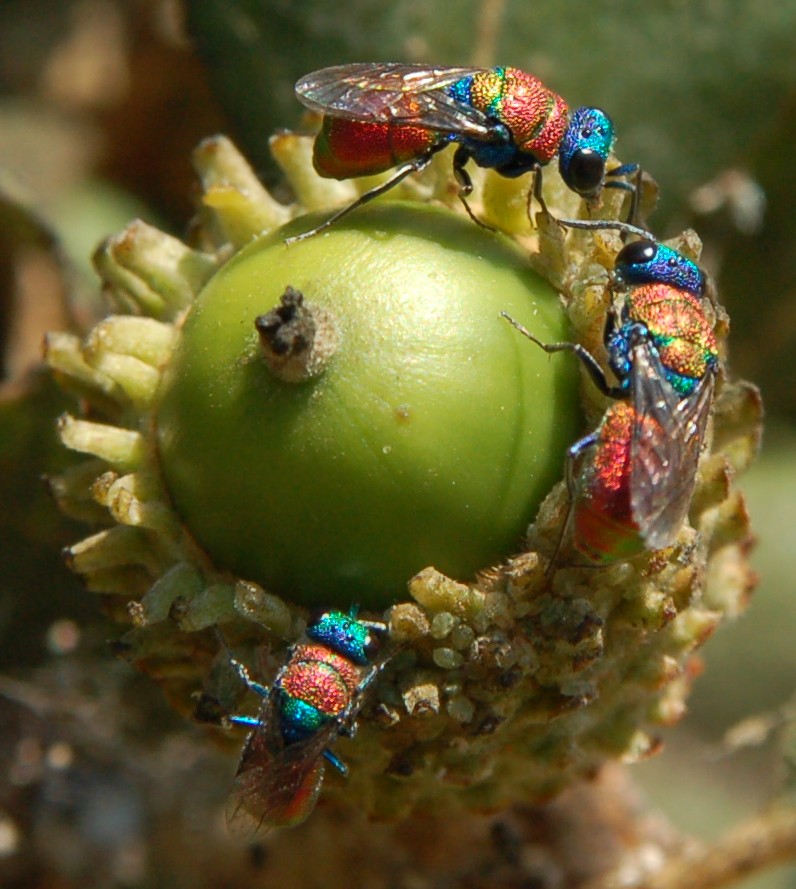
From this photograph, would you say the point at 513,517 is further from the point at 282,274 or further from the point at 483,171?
the point at 483,171

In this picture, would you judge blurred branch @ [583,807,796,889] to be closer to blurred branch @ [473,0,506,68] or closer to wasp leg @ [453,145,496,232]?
wasp leg @ [453,145,496,232]

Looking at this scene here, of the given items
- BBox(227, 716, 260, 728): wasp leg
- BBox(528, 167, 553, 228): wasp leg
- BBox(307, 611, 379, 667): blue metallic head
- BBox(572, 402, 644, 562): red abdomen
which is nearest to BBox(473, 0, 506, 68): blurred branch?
BBox(528, 167, 553, 228): wasp leg

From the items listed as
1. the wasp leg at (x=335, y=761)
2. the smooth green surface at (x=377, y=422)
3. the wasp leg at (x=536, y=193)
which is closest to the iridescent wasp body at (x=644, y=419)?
the smooth green surface at (x=377, y=422)

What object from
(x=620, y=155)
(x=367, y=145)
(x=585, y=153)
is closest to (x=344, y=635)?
(x=367, y=145)

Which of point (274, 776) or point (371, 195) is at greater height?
point (371, 195)

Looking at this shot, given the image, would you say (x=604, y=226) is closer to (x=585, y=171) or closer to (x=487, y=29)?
(x=585, y=171)

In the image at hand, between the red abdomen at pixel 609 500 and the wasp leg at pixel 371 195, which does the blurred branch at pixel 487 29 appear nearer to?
the wasp leg at pixel 371 195

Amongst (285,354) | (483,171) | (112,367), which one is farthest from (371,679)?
(483,171)
